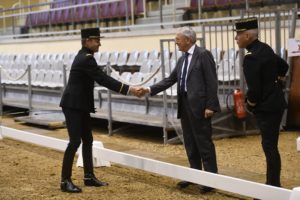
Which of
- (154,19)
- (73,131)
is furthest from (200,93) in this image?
(154,19)

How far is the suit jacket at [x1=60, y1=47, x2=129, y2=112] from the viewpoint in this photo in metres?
6.38

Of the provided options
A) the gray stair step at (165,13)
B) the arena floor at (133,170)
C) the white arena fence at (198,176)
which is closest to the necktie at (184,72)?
the white arena fence at (198,176)

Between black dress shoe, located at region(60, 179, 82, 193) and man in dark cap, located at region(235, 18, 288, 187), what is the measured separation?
2.16 meters

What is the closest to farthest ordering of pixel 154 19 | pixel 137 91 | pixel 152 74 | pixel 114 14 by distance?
1. pixel 137 91
2. pixel 152 74
3. pixel 154 19
4. pixel 114 14

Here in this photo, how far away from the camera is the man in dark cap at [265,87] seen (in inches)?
207

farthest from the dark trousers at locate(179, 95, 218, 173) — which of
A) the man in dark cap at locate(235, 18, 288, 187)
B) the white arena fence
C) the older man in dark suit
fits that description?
the man in dark cap at locate(235, 18, 288, 187)

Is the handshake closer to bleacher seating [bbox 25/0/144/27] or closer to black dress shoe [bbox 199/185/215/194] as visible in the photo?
black dress shoe [bbox 199/185/215/194]

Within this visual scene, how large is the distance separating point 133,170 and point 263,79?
283 cm

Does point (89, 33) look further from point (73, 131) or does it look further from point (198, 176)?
point (198, 176)

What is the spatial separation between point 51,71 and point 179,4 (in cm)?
389

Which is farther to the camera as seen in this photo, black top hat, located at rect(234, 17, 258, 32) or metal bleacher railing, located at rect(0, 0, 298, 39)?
metal bleacher railing, located at rect(0, 0, 298, 39)

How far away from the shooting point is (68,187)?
20.8 feet

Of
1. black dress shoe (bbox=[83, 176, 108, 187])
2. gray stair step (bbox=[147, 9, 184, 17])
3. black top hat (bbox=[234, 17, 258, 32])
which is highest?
gray stair step (bbox=[147, 9, 184, 17])

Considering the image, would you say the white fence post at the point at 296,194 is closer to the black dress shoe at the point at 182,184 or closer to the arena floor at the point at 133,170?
the arena floor at the point at 133,170
